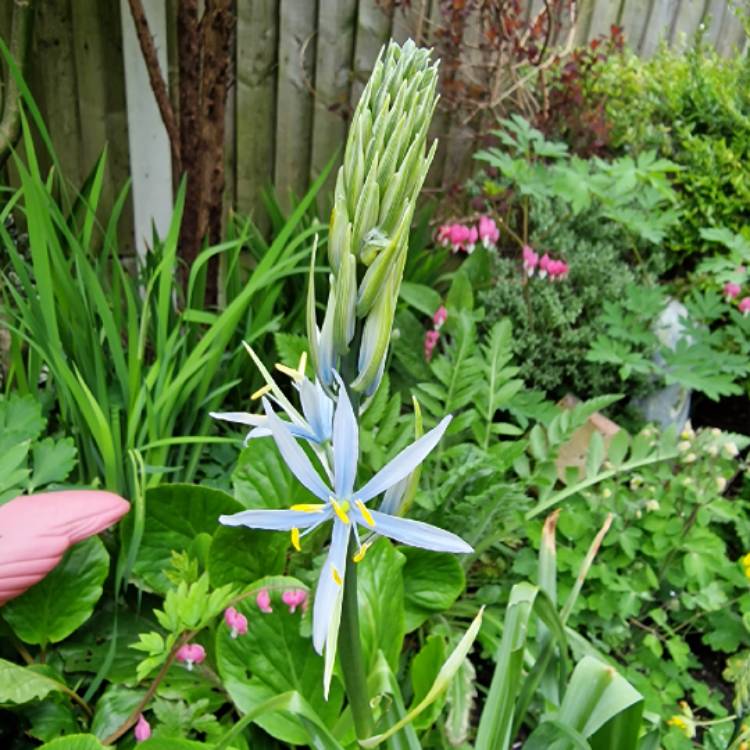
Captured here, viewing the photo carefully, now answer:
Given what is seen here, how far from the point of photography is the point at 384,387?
1.80 metres

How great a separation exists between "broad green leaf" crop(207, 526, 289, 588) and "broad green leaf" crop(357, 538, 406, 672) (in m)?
0.19

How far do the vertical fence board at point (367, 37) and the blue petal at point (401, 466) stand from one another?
306 centimetres

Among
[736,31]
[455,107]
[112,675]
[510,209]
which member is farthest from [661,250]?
[736,31]

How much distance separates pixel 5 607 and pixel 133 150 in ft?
7.26

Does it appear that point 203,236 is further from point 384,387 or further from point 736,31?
point 736,31

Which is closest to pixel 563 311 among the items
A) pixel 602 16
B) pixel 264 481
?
pixel 264 481

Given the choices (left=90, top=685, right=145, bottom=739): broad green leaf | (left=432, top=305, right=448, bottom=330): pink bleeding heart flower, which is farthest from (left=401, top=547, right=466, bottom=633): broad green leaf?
(left=432, top=305, right=448, bottom=330): pink bleeding heart flower

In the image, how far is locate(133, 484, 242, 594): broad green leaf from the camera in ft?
5.44

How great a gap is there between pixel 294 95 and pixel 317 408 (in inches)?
118

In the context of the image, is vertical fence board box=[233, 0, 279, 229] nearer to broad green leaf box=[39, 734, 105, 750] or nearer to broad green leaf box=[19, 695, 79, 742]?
broad green leaf box=[19, 695, 79, 742]

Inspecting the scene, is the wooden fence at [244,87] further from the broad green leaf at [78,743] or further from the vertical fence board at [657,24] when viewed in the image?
the broad green leaf at [78,743]

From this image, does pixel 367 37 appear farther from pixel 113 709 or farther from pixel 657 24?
pixel 113 709

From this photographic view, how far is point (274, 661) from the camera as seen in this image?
148 cm

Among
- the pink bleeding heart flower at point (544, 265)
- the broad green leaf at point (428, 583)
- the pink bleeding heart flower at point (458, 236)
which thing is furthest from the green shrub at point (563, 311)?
the broad green leaf at point (428, 583)
